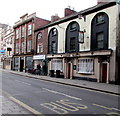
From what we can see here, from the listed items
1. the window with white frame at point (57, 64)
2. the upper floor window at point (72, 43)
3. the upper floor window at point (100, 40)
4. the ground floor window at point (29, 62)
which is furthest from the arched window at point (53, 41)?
the upper floor window at point (100, 40)

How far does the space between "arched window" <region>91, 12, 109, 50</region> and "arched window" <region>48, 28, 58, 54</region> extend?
24.6 feet

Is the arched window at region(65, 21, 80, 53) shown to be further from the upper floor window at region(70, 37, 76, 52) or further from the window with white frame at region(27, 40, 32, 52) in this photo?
the window with white frame at region(27, 40, 32, 52)

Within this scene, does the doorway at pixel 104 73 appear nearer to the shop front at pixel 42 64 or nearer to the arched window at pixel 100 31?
the arched window at pixel 100 31

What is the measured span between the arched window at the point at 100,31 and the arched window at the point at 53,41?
7.51 meters

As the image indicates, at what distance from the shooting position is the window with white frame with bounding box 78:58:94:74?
1706 centimetres

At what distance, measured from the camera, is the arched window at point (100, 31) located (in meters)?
16.0

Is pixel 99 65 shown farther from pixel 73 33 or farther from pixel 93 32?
pixel 73 33

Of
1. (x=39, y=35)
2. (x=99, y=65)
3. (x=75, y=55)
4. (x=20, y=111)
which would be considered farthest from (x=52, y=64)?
(x=20, y=111)

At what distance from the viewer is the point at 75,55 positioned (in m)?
18.6

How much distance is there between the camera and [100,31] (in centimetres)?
1670

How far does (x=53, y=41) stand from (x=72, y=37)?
15.0 ft

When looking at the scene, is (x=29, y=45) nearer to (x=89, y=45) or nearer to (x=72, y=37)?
(x=72, y=37)

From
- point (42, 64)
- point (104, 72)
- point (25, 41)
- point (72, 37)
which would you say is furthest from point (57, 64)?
point (25, 41)

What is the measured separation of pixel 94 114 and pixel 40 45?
22411mm
